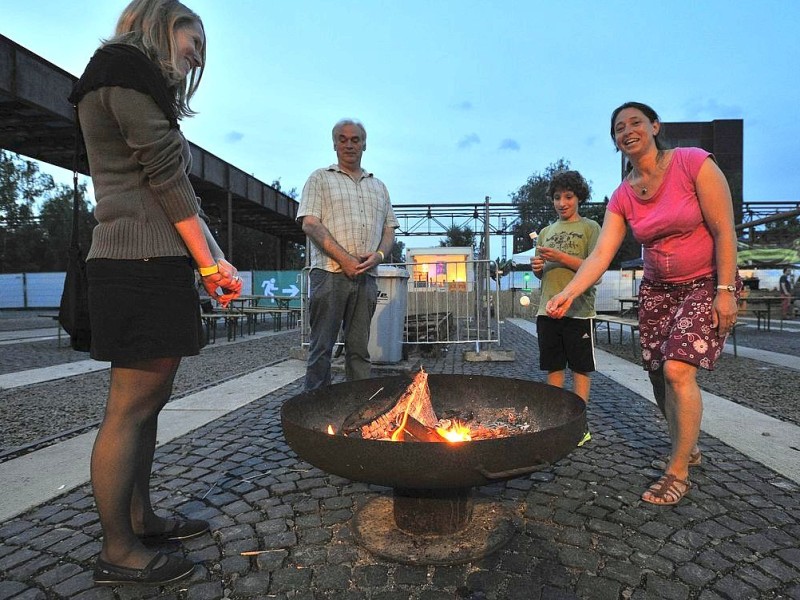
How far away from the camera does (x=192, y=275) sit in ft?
5.58

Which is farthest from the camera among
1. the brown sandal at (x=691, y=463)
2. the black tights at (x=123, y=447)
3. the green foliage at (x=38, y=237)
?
the green foliage at (x=38, y=237)

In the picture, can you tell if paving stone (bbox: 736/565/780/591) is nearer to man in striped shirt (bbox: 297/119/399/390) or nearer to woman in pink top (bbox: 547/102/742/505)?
woman in pink top (bbox: 547/102/742/505)

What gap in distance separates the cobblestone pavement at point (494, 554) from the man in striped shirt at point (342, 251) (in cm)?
77

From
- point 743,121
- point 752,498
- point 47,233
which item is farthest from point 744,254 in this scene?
point 47,233

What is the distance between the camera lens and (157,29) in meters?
1.57

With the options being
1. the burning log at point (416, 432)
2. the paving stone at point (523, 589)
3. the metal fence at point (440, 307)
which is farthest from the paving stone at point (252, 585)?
the metal fence at point (440, 307)

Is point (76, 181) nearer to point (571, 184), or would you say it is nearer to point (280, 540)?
point (280, 540)

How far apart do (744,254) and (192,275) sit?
61.1 feet

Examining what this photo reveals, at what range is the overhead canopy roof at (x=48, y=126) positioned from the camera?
8.97 metres

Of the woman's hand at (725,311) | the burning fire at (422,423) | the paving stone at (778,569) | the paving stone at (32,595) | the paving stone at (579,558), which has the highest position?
the woman's hand at (725,311)

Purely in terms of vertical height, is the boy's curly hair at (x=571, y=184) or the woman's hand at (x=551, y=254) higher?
the boy's curly hair at (x=571, y=184)

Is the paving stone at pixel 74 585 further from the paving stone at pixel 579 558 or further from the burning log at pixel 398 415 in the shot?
the paving stone at pixel 579 558

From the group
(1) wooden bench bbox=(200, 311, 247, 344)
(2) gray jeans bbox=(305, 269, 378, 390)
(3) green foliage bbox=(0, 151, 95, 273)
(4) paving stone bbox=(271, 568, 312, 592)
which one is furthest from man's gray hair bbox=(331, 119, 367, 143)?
(3) green foliage bbox=(0, 151, 95, 273)

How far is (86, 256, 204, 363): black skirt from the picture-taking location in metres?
1.55
